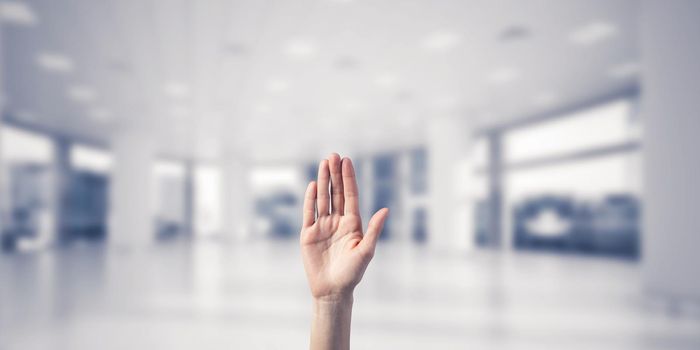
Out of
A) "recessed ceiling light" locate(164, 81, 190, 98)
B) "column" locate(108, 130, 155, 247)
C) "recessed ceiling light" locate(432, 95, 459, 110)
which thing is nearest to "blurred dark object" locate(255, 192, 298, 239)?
"column" locate(108, 130, 155, 247)

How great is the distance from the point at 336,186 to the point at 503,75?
9322mm

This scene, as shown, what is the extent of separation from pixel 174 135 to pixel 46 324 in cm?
1409

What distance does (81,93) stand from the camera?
11406 mm

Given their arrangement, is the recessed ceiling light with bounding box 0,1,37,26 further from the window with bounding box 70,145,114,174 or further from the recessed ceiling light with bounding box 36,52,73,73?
the window with bounding box 70,145,114,174

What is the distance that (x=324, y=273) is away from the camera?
69.4 inches

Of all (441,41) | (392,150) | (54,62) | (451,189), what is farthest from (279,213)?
(441,41)

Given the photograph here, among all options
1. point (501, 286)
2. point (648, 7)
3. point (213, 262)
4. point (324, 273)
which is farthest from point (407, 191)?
point (324, 273)

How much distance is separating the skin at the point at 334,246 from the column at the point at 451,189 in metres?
12.6

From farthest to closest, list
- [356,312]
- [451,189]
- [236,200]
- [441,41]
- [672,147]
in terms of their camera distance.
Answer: [236,200] < [451,189] < [441,41] < [672,147] < [356,312]

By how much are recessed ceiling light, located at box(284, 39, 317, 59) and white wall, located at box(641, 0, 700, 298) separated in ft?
18.1

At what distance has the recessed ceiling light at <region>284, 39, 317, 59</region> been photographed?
8.12 metres

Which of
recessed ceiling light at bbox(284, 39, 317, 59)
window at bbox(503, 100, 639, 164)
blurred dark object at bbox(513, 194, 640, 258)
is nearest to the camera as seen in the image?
recessed ceiling light at bbox(284, 39, 317, 59)

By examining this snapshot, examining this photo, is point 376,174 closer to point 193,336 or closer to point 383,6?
point 383,6

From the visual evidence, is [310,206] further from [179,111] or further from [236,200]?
[236,200]
